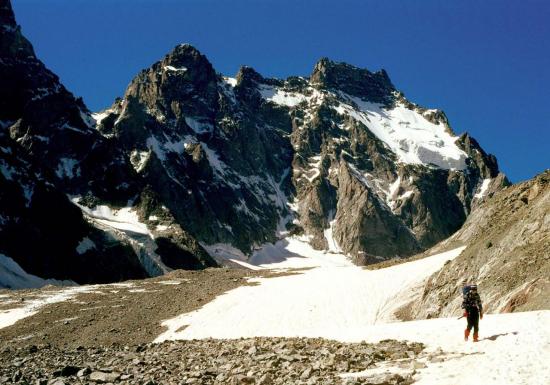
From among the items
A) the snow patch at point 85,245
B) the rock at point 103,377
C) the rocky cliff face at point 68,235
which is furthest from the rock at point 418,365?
the snow patch at point 85,245

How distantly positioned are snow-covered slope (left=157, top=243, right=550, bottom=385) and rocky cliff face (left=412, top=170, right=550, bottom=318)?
2.98 meters

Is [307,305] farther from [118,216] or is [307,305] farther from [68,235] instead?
[118,216]

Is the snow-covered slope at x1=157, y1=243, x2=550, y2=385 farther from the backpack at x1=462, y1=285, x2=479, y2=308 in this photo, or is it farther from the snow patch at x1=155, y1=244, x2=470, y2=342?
the backpack at x1=462, y1=285, x2=479, y2=308

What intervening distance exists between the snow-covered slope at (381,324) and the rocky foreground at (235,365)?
90 centimetres

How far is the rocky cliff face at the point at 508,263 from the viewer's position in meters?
24.7

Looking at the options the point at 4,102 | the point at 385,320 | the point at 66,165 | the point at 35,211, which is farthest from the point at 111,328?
the point at 4,102

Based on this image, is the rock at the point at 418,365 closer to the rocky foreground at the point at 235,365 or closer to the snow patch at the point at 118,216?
the rocky foreground at the point at 235,365

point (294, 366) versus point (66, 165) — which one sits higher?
point (66, 165)

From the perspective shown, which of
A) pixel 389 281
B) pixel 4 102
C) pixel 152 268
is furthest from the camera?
pixel 4 102

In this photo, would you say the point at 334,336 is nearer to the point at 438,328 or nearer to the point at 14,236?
the point at 438,328

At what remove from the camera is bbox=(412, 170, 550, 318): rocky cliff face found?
2473 centimetres

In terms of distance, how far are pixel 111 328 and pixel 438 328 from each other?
27520 millimetres

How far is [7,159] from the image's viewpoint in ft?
464

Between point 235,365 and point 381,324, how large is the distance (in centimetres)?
1259
